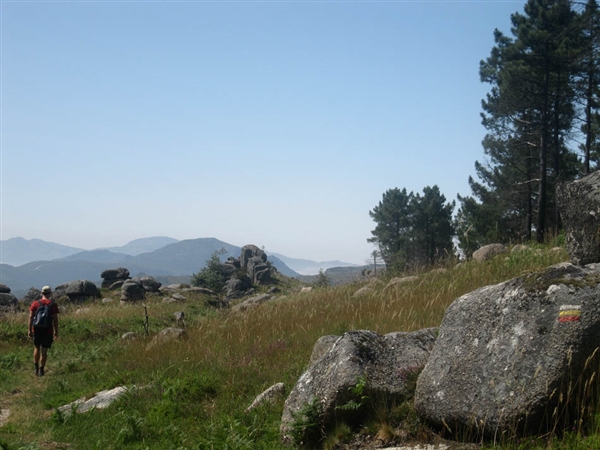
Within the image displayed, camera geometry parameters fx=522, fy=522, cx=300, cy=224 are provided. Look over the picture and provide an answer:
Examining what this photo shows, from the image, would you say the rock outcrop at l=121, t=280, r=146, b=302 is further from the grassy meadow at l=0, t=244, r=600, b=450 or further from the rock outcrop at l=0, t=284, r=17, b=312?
the grassy meadow at l=0, t=244, r=600, b=450

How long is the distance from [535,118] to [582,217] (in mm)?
28149

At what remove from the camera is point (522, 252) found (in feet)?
40.3

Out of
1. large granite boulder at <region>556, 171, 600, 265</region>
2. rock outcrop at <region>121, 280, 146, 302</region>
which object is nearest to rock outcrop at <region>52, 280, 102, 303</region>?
rock outcrop at <region>121, 280, 146, 302</region>

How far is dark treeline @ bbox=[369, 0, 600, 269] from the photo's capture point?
27875 mm

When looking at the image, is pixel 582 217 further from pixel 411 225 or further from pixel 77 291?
pixel 411 225

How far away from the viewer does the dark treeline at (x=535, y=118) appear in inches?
1097

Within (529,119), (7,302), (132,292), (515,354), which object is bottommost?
(7,302)

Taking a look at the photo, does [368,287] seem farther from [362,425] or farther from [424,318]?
[362,425]

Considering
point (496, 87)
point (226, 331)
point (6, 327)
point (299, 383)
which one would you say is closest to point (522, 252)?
point (226, 331)

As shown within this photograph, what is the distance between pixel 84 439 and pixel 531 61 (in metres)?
29.2

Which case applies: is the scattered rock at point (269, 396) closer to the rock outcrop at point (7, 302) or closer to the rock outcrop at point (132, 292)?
the rock outcrop at point (7, 302)

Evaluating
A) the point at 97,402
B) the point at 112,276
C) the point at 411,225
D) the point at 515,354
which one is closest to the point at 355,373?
the point at 515,354

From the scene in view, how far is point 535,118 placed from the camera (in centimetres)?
3244

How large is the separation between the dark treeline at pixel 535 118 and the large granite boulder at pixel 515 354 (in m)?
17.6
